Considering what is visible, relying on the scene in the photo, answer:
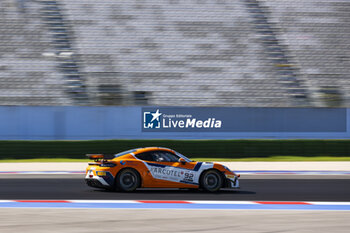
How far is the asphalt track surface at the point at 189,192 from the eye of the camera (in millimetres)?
11539

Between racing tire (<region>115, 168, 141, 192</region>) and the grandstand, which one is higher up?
the grandstand

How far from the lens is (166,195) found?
1197cm

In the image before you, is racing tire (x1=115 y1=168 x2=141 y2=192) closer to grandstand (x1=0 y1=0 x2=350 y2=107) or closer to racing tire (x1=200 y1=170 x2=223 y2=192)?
racing tire (x1=200 y1=170 x2=223 y2=192)

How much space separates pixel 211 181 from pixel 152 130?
14.1m

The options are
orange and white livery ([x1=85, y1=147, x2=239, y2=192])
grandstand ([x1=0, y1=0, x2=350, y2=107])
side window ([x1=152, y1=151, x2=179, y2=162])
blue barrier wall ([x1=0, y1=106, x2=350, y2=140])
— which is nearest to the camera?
orange and white livery ([x1=85, y1=147, x2=239, y2=192])

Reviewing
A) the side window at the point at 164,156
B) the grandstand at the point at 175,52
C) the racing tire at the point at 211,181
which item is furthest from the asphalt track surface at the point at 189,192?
the grandstand at the point at 175,52

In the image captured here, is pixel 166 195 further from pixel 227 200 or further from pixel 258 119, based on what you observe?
pixel 258 119

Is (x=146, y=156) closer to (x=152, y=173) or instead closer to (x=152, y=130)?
(x=152, y=173)

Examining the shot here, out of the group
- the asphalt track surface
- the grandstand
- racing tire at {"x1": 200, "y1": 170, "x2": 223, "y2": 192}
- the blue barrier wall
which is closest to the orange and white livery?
racing tire at {"x1": 200, "y1": 170, "x2": 223, "y2": 192}

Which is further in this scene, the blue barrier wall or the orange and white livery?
the blue barrier wall

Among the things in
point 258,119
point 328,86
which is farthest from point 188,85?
point 328,86

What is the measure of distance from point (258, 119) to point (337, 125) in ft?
12.5

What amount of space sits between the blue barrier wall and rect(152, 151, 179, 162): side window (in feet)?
44.9

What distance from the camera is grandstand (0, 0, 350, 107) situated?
28516mm
